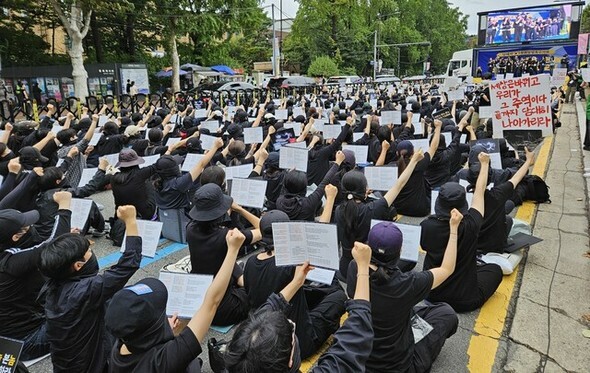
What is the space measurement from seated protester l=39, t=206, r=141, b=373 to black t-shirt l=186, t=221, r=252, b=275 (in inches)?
35.5

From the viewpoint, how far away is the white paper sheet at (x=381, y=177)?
543 centimetres

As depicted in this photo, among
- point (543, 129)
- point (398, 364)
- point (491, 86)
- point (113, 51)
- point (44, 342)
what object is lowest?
point (44, 342)

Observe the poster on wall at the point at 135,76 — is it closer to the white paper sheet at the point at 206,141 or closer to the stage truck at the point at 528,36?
the white paper sheet at the point at 206,141

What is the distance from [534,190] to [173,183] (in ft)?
19.2

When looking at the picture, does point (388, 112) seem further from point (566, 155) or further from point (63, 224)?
point (63, 224)

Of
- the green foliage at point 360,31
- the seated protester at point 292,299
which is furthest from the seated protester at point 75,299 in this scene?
the green foliage at point 360,31

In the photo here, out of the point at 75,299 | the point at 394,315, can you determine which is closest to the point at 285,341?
the point at 394,315

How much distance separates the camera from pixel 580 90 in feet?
74.2

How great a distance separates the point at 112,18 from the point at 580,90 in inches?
1175

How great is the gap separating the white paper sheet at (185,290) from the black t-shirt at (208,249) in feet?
2.29

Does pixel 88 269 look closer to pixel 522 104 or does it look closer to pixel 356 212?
pixel 356 212

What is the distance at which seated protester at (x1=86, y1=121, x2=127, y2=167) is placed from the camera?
873 centimetres

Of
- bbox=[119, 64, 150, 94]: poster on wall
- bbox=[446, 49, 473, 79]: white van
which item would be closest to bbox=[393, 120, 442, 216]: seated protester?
bbox=[119, 64, 150, 94]: poster on wall

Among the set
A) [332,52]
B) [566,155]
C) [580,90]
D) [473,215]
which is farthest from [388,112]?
[332,52]
